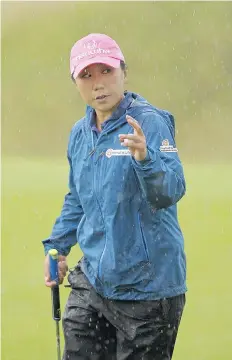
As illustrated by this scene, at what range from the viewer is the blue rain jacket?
9.83 feet

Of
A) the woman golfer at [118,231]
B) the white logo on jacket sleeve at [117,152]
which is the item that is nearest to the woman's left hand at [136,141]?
the woman golfer at [118,231]

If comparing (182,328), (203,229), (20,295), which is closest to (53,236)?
(182,328)

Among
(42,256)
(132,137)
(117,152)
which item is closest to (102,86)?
(117,152)

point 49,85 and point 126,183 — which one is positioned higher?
point 49,85

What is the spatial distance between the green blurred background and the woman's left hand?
187 inches

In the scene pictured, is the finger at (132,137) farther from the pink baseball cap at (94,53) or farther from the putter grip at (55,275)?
the putter grip at (55,275)

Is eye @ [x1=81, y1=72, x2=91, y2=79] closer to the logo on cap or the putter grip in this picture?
the logo on cap

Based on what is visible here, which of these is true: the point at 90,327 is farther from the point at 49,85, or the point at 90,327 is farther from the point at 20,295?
the point at 49,85

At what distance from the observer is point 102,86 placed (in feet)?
10.2

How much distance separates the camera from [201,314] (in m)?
5.51

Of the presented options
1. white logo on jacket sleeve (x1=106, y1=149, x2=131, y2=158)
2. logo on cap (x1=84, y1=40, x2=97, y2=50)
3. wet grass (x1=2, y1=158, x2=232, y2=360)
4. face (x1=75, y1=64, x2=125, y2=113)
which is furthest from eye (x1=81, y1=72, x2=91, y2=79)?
wet grass (x1=2, y1=158, x2=232, y2=360)

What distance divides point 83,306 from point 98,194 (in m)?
0.45

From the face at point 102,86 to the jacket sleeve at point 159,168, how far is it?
0.59 feet

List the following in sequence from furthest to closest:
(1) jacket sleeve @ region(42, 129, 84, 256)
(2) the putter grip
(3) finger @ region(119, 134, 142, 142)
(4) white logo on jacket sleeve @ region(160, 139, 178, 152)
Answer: (1) jacket sleeve @ region(42, 129, 84, 256) → (2) the putter grip → (4) white logo on jacket sleeve @ region(160, 139, 178, 152) → (3) finger @ region(119, 134, 142, 142)
